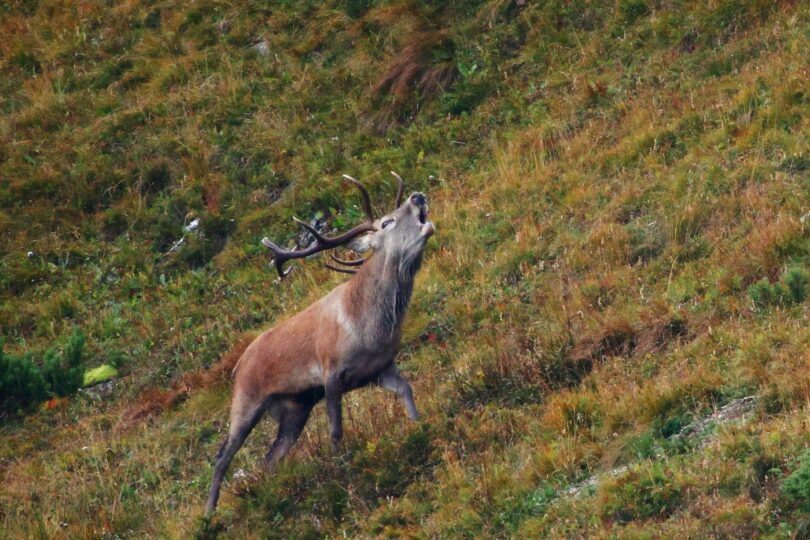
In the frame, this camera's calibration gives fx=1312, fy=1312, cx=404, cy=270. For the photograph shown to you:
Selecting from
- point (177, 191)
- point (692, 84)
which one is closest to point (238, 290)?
point (177, 191)

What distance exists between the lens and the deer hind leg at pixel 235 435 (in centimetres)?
1016

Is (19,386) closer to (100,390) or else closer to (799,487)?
(100,390)

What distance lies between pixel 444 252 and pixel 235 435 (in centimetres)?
347

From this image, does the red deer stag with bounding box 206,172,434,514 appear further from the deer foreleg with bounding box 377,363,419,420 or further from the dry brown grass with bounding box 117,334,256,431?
the dry brown grass with bounding box 117,334,256,431

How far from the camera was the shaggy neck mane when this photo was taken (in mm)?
9562

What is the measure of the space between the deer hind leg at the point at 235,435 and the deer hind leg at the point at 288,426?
0.61 feet

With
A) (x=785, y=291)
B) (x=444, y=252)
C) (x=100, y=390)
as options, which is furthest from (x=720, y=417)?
(x=100, y=390)

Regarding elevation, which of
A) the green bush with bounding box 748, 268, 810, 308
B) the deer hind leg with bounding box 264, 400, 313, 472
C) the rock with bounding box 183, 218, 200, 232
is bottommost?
the rock with bounding box 183, 218, 200, 232

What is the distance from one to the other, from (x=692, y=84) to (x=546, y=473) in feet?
21.9

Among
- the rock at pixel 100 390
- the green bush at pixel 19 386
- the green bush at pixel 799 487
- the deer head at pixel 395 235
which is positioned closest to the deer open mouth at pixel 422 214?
the deer head at pixel 395 235

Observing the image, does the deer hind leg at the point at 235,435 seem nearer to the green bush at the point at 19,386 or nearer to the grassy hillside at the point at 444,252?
the grassy hillside at the point at 444,252

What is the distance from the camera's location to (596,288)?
1084 centimetres

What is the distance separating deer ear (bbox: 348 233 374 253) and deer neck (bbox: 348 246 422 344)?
0.36 ft

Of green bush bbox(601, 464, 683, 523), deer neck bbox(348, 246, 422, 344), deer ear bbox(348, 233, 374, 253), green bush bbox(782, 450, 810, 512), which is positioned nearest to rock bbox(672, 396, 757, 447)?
green bush bbox(601, 464, 683, 523)
